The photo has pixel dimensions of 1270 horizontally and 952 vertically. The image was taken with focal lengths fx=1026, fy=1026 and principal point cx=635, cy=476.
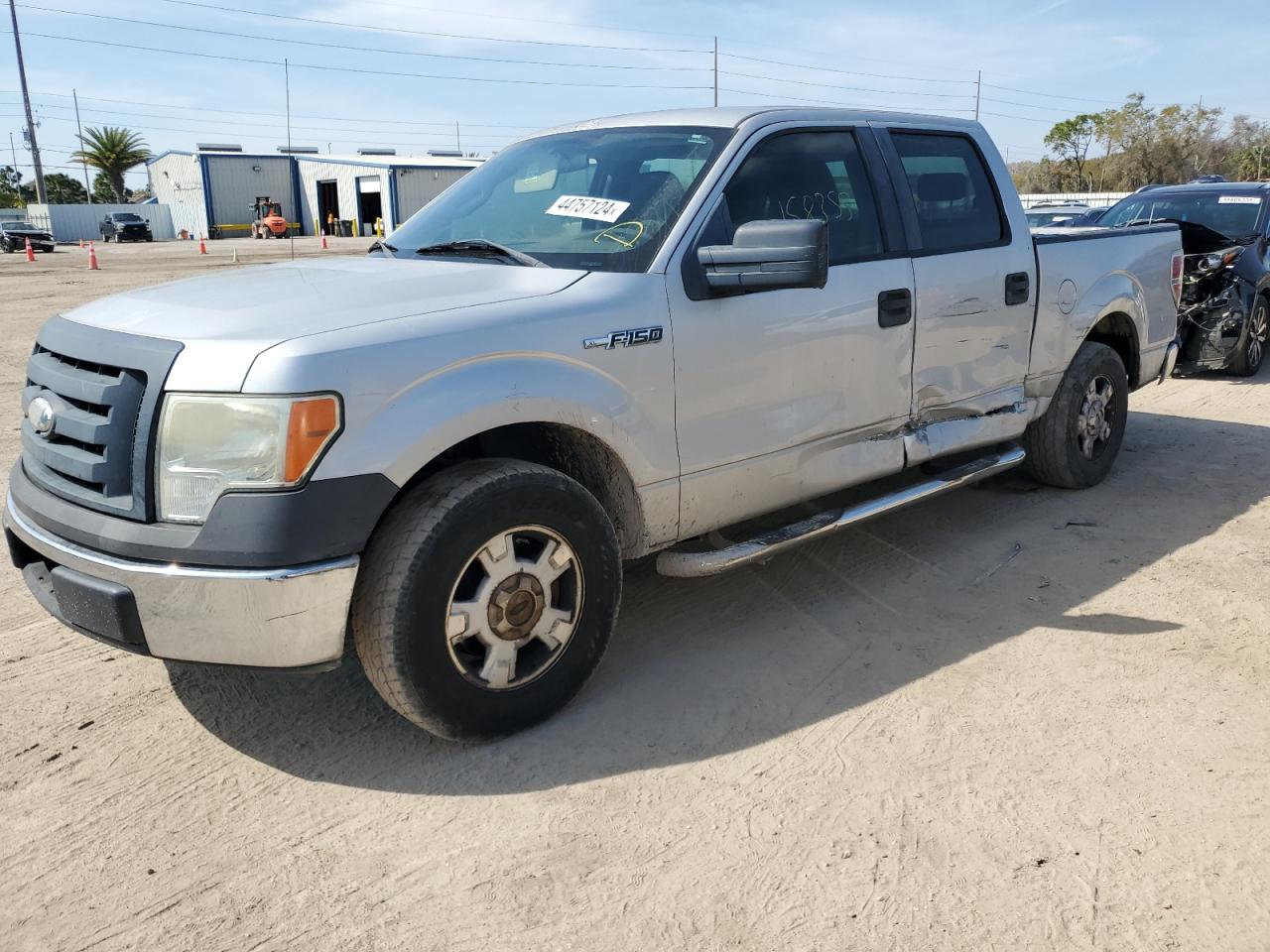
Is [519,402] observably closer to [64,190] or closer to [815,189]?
[815,189]

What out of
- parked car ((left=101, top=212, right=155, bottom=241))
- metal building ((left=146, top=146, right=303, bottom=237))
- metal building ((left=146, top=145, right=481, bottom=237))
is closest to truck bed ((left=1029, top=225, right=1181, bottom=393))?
metal building ((left=146, top=145, right=481, bottom=237))

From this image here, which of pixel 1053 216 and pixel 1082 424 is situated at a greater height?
pixel 1053 216

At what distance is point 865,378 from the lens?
4.04 metres

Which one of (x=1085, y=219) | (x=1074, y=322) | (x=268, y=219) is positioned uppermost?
(x=268, y=219)

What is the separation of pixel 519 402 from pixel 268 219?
167ft

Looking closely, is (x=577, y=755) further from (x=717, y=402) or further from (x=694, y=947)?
(x=717, y=402)

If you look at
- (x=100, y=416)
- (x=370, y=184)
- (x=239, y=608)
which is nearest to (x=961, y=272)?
(x=239, y=608)

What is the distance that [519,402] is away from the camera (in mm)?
3004

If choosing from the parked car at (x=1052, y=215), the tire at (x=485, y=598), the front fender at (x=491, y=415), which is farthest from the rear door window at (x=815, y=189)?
the parked car at (x=1052, y=215)

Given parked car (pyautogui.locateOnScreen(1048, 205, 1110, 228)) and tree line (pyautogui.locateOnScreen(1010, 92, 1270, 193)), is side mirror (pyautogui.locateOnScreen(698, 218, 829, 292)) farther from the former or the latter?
tree line (pyautogui.locateOnScreen(1010, 92, 1270, 193))

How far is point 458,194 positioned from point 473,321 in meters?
1.53

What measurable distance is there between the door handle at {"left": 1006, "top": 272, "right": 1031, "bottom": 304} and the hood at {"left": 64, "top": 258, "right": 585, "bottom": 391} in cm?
238

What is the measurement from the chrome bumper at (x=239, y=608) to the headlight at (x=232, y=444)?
17cm

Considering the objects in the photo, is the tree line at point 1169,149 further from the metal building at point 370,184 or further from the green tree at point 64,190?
the green tree at point 64,190
